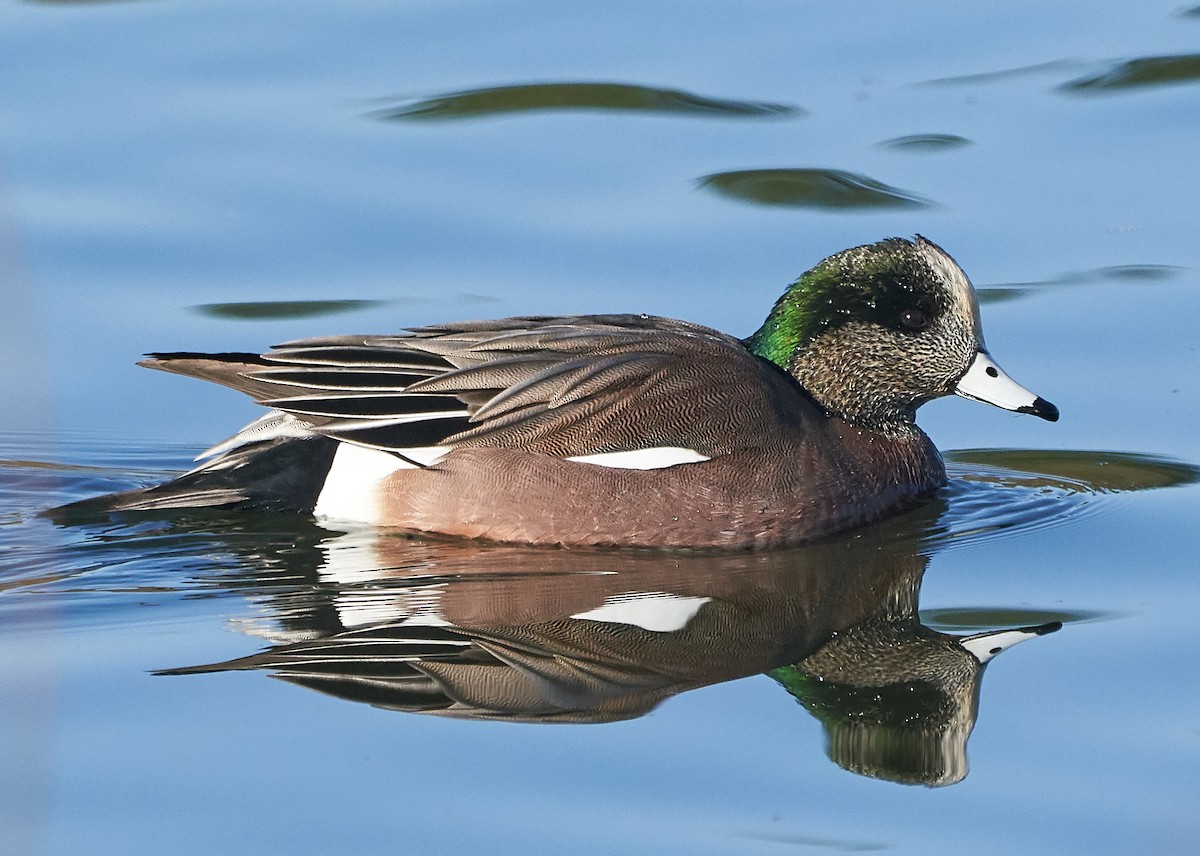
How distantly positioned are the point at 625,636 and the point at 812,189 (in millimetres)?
4019

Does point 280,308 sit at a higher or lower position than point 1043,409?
higher

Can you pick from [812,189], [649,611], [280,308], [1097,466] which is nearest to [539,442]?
[649,611]

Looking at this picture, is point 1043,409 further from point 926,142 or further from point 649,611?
point 926,142

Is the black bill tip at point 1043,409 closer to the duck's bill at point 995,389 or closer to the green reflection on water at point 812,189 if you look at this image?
the duck's bill at point 995,389

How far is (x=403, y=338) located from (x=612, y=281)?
5.98ft

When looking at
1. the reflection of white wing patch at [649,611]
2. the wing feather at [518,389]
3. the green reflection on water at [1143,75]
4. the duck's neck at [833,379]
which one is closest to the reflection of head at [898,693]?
the reflection of white wing patch at [649,611]

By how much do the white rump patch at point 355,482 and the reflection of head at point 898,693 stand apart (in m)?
1.59

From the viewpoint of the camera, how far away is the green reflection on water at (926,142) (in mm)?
9391

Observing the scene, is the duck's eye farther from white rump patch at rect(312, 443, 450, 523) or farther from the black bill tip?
white rump patch at rect(312, 443, 450, 523)

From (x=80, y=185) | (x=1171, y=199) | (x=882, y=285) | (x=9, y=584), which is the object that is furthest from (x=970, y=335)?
(x=80, y=185)

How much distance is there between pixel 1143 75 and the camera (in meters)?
10.1

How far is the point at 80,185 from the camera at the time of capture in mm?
8828

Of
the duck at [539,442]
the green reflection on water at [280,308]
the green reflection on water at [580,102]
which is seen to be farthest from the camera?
the green reflection on water at [580,102]

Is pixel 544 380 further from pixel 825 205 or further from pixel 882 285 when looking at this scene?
pixel 825 205
